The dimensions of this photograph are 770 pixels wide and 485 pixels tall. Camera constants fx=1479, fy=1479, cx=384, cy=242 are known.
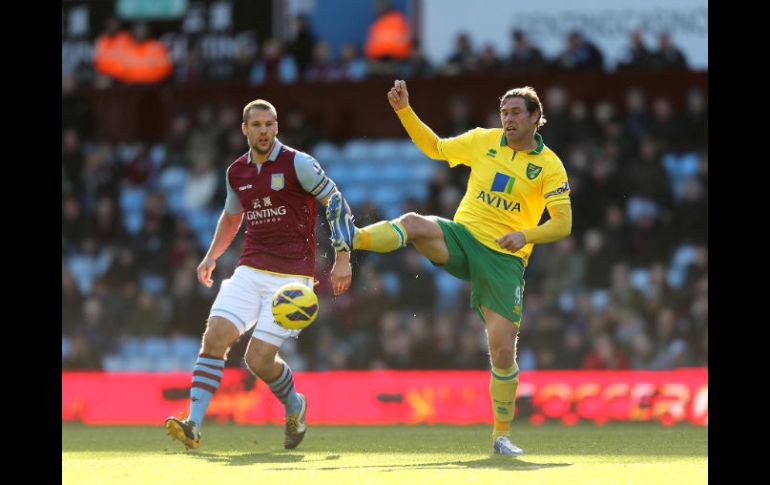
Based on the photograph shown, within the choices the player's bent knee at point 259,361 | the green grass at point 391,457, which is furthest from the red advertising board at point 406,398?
the player's bent knee at point 259,361

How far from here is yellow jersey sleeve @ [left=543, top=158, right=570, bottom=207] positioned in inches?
359

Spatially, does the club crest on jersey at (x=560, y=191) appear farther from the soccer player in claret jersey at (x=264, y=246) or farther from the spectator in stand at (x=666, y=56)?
the spectator in stand at (x=666, y=56)

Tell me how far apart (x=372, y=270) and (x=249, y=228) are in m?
7.45

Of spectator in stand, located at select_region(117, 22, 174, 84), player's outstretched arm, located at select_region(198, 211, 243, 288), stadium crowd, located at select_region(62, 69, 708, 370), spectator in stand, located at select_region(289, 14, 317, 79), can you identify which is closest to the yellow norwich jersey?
player's outstretched arm, located at select_region(198, 211, 243, 288)

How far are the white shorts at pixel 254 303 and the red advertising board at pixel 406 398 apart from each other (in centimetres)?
441

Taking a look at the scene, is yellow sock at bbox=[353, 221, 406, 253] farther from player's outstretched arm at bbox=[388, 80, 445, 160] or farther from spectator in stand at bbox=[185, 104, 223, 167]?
spectator in stand at bbox=[185, 104, 223, 167]

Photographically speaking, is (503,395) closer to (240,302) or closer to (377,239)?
(377,239)

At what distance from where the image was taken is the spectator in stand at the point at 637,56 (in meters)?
18.7

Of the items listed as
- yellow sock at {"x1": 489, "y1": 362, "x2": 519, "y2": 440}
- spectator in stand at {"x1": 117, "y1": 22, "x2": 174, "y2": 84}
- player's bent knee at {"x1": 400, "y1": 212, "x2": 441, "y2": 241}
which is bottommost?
yellow sock at {"x1": 489, "y1": 362, "x2": 519, "y2": 440}

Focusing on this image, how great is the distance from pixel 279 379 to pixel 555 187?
226cm

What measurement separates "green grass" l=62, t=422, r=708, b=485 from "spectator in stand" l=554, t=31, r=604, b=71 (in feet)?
23.1

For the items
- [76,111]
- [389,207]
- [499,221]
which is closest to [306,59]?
[389,207]

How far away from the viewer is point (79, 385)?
14492 mm
